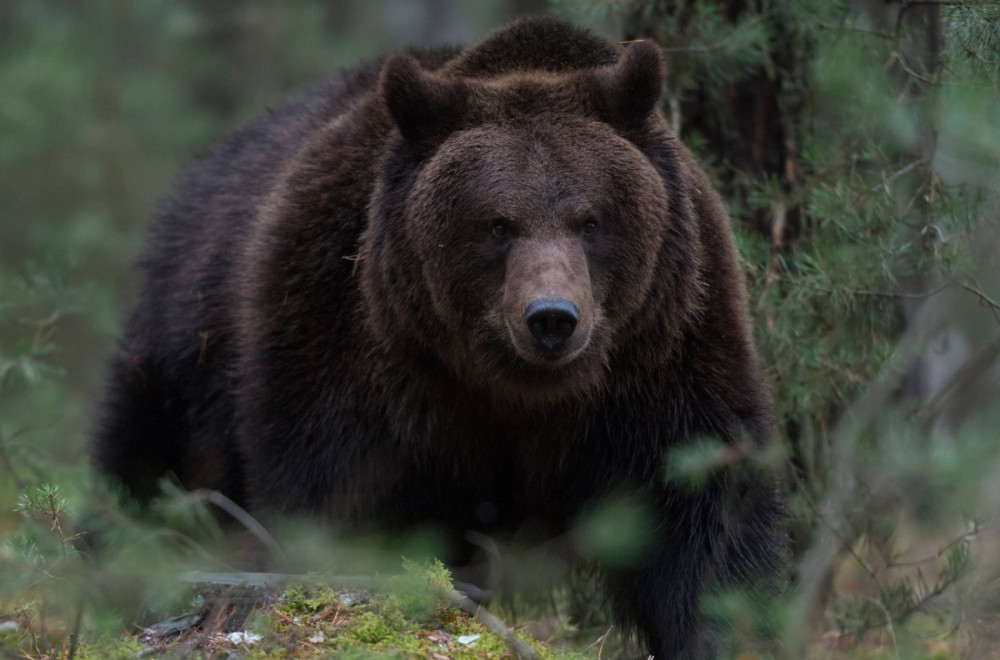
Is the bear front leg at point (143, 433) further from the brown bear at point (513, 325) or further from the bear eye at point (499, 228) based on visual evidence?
the bear eye at point (499, 228)

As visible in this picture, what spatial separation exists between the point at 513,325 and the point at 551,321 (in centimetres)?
28

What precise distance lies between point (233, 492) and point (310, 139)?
75.1 inches

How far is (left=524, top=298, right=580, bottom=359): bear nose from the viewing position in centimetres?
448

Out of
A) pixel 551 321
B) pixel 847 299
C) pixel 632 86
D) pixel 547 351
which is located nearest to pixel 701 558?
pixel 547 351

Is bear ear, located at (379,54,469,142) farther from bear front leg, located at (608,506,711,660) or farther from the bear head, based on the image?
bear front leg, located at (608,506,711,660)

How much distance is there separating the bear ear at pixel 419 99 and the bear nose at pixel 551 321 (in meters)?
1.14

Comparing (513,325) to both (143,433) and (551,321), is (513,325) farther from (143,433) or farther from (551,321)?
(143,433)

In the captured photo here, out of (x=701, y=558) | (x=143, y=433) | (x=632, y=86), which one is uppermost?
(x=632, y=86)

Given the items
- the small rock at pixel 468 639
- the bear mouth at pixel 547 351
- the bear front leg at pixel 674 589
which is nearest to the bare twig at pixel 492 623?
the small rock at pixel 468 639

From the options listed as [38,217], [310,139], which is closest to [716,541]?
[310,139]

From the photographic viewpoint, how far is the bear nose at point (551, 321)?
448 cm

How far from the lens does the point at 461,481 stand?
18.4 feet

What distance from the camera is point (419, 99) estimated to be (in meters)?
5.23

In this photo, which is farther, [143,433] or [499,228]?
[143,433]
